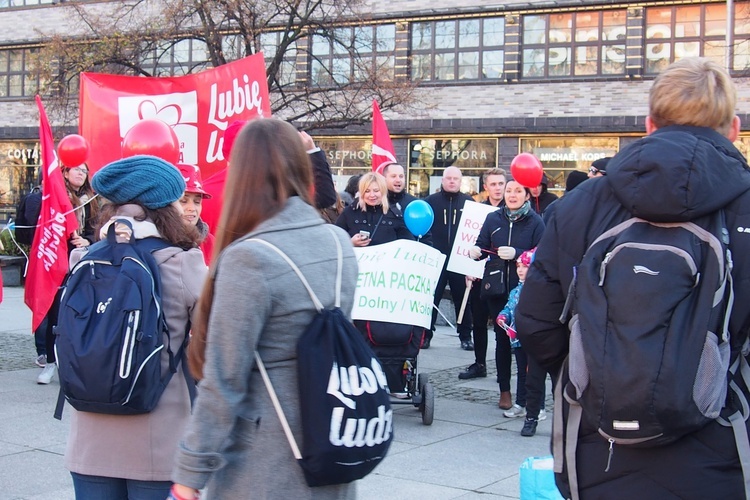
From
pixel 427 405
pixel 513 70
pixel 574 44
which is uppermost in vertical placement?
pixel 574 44

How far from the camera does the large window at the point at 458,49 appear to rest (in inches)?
1083

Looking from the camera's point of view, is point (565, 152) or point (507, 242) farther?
point (565, 152)

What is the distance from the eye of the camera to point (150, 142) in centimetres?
555

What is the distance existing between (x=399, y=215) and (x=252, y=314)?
5943 mm

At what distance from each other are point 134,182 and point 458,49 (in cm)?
2553

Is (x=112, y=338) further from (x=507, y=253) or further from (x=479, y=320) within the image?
Result: (x=479, y=320)

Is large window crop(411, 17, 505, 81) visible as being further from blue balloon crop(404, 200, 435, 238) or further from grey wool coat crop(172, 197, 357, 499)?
grey wool coat crop(172, 197, 357, 499)

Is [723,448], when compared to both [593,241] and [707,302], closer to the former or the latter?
[707,302]

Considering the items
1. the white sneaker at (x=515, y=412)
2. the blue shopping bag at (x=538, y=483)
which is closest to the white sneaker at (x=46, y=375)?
the white sneaker at (x=515, y=412)

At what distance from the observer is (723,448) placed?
2.36m

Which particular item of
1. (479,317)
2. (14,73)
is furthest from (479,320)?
(14,73)

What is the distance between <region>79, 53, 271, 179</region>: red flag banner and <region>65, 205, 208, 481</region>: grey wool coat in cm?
430

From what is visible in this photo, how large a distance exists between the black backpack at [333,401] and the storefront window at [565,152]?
24.6 metres

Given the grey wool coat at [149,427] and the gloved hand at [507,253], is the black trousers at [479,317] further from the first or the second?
the grey wool coat at [149,427]
